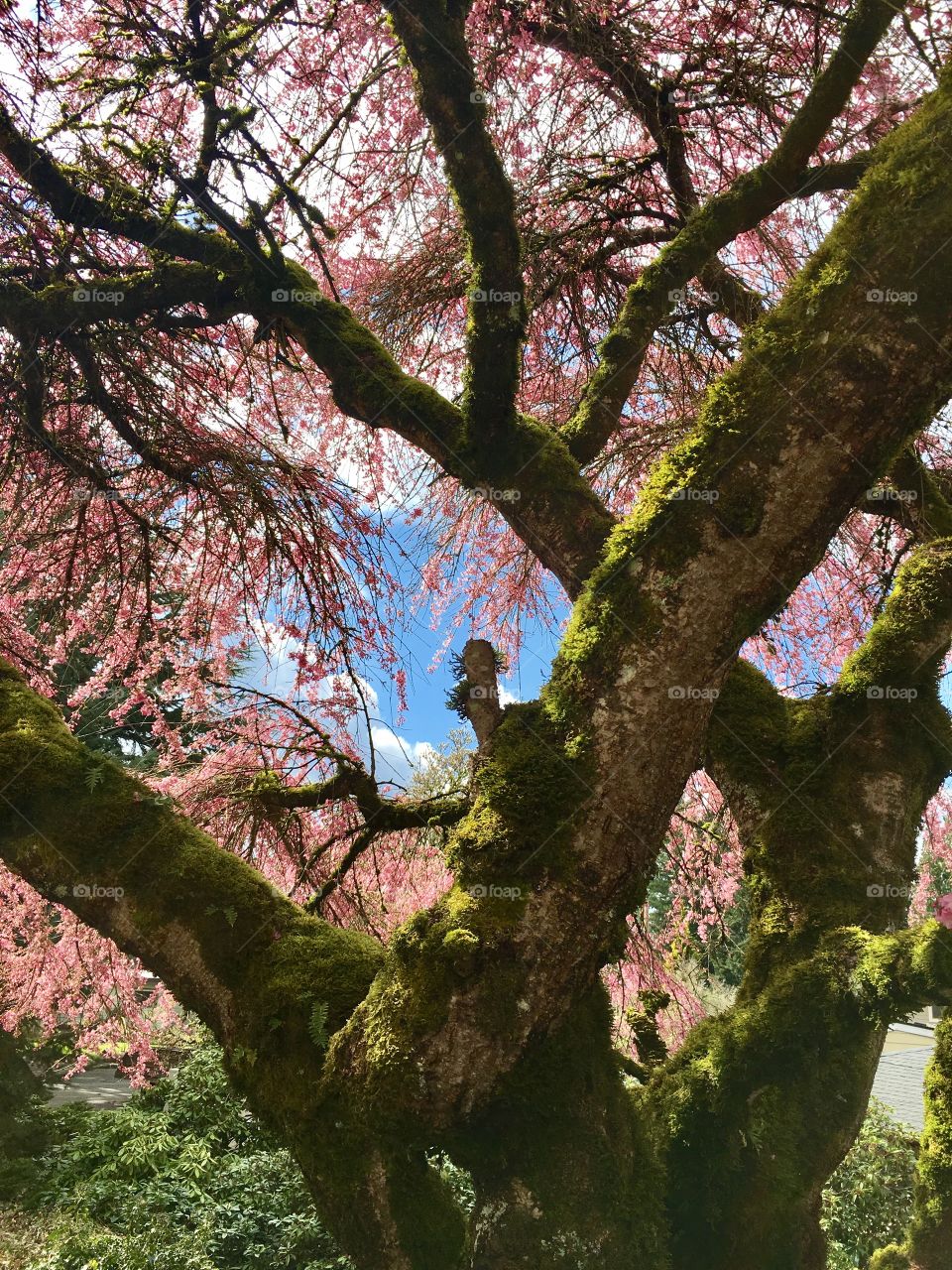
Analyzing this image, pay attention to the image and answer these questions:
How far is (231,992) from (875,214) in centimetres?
266

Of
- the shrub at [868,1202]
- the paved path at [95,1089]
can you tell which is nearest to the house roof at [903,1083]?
the shrub at [868,1202]

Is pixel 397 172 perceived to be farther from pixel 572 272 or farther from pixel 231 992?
pixel 231 992

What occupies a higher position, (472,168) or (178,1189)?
(472,168)

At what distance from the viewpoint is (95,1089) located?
9.00 metres

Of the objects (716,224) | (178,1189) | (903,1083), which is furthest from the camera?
(903,1083)

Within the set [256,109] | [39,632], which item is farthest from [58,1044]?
[256,109]

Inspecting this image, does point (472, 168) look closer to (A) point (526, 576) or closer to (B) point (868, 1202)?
(A) point (526, 576)

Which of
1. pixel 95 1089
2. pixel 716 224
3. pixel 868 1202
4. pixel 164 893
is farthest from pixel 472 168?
pixel 95 1089

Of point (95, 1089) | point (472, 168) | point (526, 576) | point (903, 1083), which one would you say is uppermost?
point (903, 1083)

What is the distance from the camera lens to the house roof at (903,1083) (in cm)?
883

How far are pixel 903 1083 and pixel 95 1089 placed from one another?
908 cm

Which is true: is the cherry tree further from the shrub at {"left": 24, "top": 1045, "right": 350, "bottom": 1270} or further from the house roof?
the house roof

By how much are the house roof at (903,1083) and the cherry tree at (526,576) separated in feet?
19.9

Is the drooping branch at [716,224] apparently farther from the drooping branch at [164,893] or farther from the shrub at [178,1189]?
the shrub at [178,1189]
